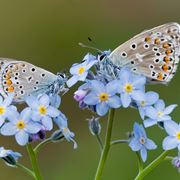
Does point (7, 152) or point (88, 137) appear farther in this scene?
point (88, 137)

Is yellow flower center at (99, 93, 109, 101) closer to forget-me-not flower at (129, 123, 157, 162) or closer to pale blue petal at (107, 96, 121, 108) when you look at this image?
pale blue petal at (107, 96, 121, 108)

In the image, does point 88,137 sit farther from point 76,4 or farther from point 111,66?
point 111,66

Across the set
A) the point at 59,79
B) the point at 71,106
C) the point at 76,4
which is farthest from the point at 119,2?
the point at 59,79

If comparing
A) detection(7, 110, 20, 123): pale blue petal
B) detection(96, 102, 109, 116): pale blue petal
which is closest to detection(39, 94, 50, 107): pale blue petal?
detection(7, 110, 20, 123): pale blue petal

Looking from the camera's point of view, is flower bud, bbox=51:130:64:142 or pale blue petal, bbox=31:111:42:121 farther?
flower bud, bbox=51:130:64:142

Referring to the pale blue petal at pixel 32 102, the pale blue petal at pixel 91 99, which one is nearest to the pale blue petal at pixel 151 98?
the pale blue petal at pixel 91 99

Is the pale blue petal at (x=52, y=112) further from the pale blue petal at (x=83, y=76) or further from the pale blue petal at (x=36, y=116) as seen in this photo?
the pale blue petal at (x=83, y=76)
